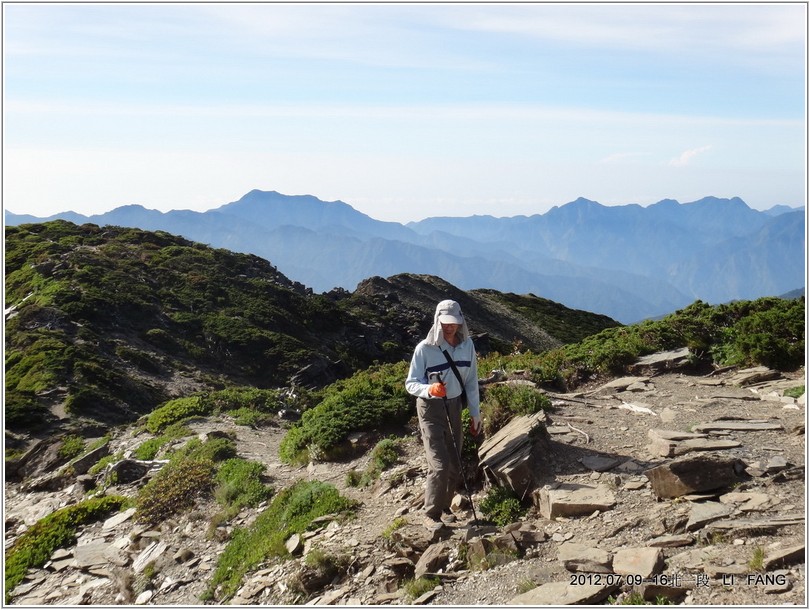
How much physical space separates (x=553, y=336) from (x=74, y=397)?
6506 centimetres

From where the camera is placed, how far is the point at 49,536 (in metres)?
12.3

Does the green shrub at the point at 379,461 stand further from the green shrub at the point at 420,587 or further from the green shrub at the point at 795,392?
the green shrub at the point at 795,392

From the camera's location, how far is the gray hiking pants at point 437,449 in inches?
343

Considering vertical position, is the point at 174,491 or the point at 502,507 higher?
the point at 502,507

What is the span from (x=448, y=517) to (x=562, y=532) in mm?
1775

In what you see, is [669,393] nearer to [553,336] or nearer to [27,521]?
[27,521]

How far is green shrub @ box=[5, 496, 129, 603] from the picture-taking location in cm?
1150

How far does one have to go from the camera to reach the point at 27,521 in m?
14.6

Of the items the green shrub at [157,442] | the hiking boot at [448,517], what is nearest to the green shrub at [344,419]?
the green shrub at [157,442]

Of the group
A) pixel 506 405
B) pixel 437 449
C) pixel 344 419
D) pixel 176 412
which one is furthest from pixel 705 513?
pixel 176 412

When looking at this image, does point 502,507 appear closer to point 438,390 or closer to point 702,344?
point 438,390

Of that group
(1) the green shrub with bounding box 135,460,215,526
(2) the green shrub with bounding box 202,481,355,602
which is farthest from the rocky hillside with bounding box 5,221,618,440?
(2) the green shrub with bounding box 202,481,355,602

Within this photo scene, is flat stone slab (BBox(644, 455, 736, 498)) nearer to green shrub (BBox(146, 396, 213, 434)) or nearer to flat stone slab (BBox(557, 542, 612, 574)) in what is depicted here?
flat stone slab (BBox(557, 542, 612, 574))

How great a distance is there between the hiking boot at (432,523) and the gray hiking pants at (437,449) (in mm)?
50
